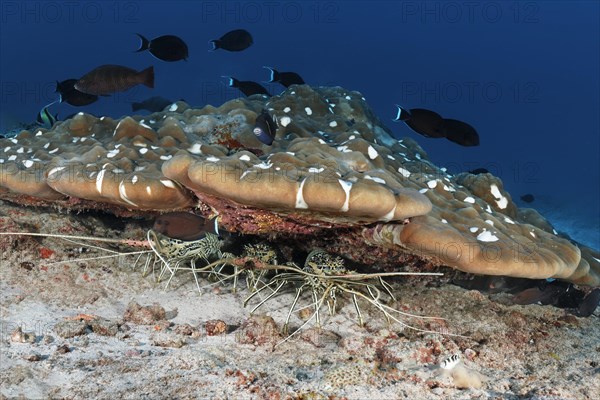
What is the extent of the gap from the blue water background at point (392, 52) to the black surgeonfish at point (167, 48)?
76.1 meters

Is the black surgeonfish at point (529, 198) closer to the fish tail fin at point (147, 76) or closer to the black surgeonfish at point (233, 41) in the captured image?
the black surgeonfish at point (233, 41)

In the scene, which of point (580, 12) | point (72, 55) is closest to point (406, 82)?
point (580, 12)

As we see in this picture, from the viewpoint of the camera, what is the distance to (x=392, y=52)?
105 m

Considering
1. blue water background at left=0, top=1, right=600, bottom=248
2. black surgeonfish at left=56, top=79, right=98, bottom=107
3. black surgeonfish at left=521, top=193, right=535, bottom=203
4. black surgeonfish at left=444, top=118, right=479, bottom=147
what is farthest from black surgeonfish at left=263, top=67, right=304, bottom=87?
blue water background at left=0, top=1, right=600, bottom=248

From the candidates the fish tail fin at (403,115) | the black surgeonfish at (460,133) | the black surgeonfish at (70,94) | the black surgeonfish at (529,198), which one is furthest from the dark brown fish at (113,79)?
the black surgeonfish at (529,198)

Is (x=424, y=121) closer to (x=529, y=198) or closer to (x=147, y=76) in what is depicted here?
(x=147, y=76)

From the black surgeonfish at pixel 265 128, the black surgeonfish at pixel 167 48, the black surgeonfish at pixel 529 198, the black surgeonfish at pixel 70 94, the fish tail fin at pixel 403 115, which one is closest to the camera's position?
the black surgeonfish at pixel 265 128

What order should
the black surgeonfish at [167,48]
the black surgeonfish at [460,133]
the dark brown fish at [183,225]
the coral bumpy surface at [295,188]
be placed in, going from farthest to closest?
the black surgeonfish at [167,48] < the black surgeonfish at [460,133] < the dark brown fish at [183,225] < the coral bumpy surface at [295,188]

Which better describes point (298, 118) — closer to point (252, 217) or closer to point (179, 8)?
point (252, 217)

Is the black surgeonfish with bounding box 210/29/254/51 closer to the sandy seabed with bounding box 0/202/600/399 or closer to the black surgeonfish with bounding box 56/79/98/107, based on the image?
the black surgeonfish with bounding box 56/79/98/107

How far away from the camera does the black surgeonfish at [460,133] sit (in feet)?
16.7

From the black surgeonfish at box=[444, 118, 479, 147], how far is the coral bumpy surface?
0.50 metres

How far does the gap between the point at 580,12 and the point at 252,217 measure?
128 metres

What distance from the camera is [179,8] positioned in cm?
10756
